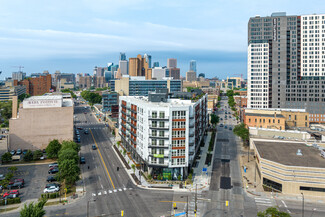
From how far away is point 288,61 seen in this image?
6196 inches

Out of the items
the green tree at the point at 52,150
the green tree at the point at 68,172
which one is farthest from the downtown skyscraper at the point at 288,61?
the green tree at the point at 68,172

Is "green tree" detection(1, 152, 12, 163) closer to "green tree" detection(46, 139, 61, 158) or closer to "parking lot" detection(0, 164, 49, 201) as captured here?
"parking lot" detection(0, 164, 49, 201)

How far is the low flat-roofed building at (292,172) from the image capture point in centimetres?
6372

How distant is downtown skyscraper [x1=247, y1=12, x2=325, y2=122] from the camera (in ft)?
507

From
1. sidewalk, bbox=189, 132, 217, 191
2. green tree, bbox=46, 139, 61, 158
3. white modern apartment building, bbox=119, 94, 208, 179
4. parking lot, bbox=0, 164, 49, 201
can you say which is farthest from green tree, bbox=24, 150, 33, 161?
sidewalk, bbox=189, 132, 217, 191

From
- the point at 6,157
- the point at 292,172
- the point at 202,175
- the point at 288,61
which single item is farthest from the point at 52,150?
the point at 288,61

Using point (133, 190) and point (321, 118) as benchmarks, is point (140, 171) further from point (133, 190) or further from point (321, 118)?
point (321, 118)

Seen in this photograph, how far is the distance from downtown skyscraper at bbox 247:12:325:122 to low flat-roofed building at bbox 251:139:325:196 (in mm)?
88876

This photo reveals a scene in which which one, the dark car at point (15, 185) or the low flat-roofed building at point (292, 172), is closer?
the low flat-roofed building at point (292, 172)

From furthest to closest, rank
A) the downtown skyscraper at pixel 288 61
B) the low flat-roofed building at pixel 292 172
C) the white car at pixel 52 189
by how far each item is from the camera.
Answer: the downtown skyscraper at pixel 288 61 < the white car at pixel 52 189 < the low flat-roofed building at pixel 292 172

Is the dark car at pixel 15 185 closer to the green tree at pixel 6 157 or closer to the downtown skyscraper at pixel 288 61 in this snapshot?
the green tree at pixel 6 157

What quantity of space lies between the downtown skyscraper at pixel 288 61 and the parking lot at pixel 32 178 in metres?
A: 134

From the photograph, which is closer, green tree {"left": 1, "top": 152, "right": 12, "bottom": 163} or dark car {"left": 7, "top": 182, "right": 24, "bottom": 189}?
dark car {"left": 7, "top": 182, "right": 24, "bottom": 189}

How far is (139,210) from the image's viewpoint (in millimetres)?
55594
